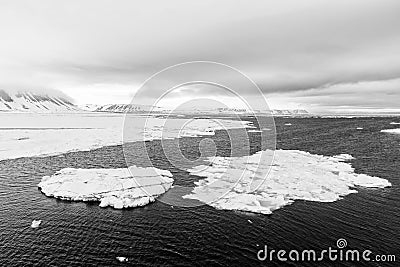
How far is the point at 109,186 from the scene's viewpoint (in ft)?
98.7

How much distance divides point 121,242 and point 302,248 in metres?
13.9

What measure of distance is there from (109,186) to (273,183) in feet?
65.7

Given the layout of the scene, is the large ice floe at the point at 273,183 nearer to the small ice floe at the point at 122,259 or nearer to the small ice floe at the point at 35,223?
the small ice floe at the point at 122,259

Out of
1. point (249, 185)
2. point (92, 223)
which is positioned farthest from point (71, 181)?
point (249, 185)

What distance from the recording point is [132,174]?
3512 cm

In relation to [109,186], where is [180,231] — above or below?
below

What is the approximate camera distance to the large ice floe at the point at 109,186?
27966mm

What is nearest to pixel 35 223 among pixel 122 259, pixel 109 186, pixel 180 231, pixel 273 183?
pixel 109 186

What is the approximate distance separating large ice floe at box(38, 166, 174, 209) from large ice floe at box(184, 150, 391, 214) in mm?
4811

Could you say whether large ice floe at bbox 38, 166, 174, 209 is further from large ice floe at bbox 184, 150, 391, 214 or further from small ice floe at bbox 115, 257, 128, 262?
small ice floe at bbox 115, 257, 128, 262

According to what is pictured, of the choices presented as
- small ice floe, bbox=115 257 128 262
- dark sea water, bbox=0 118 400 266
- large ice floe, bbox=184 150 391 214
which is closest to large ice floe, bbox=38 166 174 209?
dark sea water, bbox=0 118 400 266

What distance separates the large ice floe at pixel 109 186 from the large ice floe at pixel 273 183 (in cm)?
481

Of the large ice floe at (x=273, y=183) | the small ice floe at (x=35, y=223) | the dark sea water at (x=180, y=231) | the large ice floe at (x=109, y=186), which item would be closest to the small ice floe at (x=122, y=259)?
the dark sea water at (x=180, y=231)

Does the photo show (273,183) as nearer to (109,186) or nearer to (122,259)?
(109,186)
